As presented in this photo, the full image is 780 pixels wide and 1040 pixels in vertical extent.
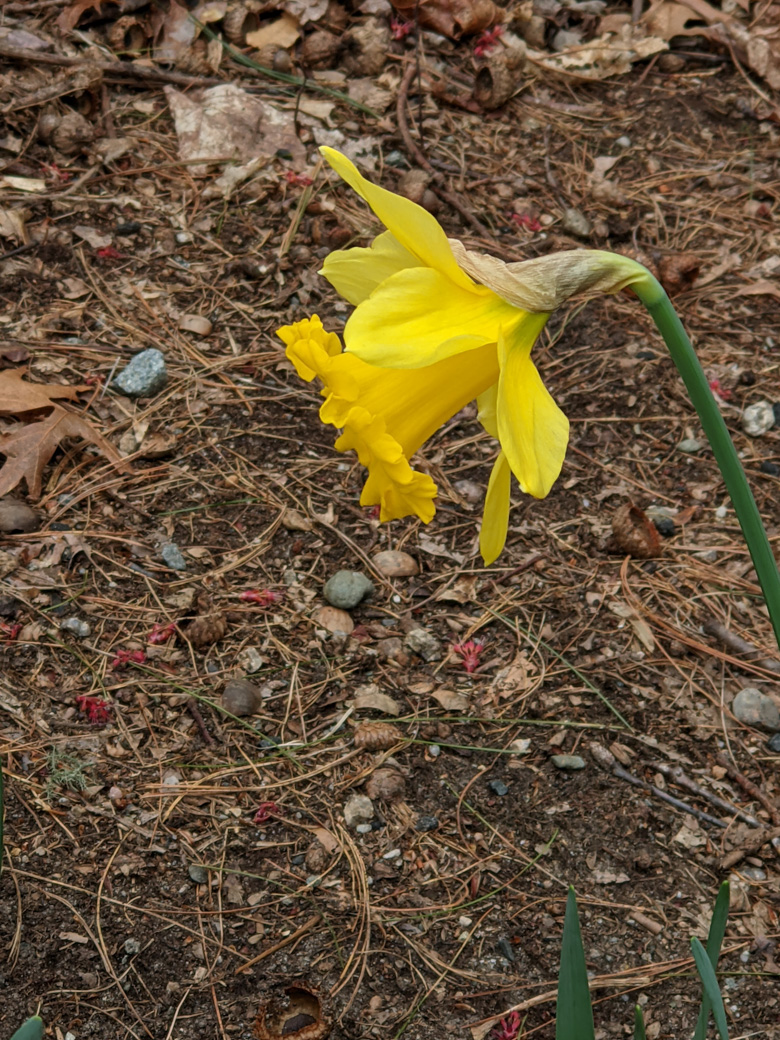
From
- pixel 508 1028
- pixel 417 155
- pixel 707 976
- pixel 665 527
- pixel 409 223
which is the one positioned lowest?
pixel 508 1028

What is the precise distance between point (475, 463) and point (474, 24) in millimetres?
2022

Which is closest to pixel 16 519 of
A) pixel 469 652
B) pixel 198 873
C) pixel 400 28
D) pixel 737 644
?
pixel 198 873

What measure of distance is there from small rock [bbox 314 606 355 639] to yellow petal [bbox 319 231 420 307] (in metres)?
1.21

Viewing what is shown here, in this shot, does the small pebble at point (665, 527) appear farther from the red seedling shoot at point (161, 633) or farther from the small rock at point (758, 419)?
the red seedling shoot at point (161, 633)

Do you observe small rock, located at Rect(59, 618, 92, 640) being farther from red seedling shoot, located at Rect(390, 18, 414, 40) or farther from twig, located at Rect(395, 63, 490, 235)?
red seedling shoot, located at Rect(390, 18, 414, 40)

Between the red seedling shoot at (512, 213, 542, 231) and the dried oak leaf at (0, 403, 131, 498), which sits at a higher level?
the red seedling shoot at (512, 213, 542, 231)

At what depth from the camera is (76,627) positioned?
2.24 metres

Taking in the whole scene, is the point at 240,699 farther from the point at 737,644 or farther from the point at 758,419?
the point at 758,419

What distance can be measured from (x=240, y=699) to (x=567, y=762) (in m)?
0.72

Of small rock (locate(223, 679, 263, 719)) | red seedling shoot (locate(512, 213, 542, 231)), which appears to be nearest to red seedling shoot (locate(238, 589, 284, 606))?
small rock (locate(223, 679, 263, 719))

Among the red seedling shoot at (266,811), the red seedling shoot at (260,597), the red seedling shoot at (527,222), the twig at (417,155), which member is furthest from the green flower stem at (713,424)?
the red seedling shoot at (527,222)

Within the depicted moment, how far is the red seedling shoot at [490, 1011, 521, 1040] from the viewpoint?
1.74 meters

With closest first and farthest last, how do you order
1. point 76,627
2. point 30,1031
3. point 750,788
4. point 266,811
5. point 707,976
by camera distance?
point 30,1031 < point 707,976 < point 266,811 < point 750,788 < point 76,627

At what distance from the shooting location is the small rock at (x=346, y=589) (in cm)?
238
